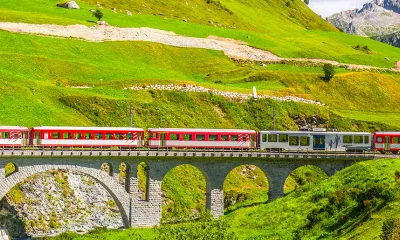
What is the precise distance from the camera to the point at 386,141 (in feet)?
291

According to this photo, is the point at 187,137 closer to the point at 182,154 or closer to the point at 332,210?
the point at 182,154

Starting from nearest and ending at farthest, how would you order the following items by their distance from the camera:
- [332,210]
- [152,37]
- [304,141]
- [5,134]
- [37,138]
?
[332,210] → [5,134] → [37,138] → [304,141] → [152,37]

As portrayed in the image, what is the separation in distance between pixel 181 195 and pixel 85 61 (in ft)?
154

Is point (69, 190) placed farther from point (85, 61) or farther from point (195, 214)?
point (85, 61)

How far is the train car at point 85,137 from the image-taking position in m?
74.9

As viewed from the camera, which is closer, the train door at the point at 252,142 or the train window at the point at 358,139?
the train door at the point at 252,142

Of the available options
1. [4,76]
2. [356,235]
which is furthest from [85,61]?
[356,235]

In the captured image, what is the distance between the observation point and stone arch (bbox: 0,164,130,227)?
68750mm

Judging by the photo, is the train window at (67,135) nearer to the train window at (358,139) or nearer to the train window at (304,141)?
the train window at (304,141)

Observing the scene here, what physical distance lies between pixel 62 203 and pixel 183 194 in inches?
624

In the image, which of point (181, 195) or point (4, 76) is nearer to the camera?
point (181, 195)

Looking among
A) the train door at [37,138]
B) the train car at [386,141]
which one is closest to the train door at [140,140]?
the train door at [37,138]

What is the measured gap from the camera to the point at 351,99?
427ft

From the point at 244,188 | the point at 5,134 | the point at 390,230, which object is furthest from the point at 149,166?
the point at 390,230
